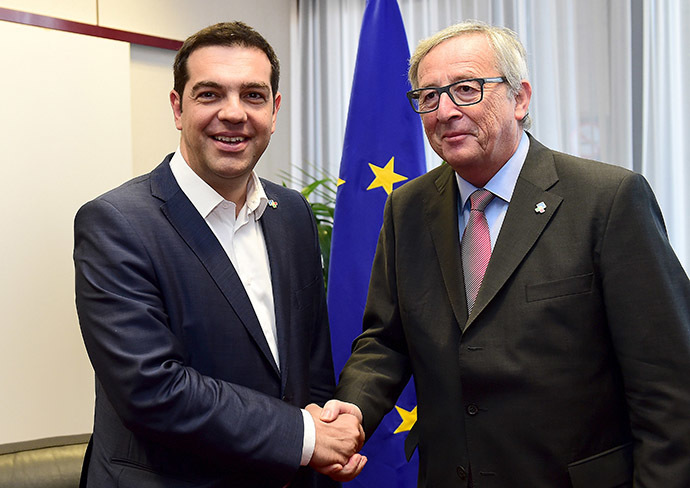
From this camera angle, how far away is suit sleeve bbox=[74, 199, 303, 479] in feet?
4.91

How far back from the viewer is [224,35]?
5.62 ft

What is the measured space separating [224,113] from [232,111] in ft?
0.07

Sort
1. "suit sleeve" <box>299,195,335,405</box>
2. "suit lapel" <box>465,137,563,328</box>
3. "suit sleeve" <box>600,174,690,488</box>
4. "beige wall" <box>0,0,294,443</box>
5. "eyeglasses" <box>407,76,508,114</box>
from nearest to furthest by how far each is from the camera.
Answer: "suit sleeve" <box>600,174,690,488</box>, "suit lapel" <box>465,137,563,328</box>, "eyeglasses" <box>407,76,508,114</box>, "suit sleeve" <box>299,195,335,405</box>, "beige wall" <box>0,0,294,443</box>

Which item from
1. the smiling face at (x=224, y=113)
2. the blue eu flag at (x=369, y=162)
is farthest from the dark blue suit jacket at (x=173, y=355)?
the blue eu flag at (x=369, y=162)

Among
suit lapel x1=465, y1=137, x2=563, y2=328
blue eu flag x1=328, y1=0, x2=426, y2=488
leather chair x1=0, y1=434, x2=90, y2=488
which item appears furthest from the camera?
blue eu flag x1=328, y1=0, x2=426, y2=488

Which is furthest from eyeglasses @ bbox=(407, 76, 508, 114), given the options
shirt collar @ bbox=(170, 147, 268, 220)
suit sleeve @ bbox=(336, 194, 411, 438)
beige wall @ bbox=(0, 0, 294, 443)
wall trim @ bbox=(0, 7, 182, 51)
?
wall trim @ bbox=(0, 7, 182, 51)

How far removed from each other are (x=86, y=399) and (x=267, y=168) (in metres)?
1.85

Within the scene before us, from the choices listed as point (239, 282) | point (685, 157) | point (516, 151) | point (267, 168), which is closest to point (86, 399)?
point (267, 168)

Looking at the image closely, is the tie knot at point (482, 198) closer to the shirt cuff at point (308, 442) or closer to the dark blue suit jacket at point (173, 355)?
the dark blue suit jacket at point (173, 355)

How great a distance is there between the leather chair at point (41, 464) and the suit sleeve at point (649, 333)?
1896mm

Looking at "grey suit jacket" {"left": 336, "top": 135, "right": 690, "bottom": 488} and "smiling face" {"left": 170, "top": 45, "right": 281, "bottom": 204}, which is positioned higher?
"smiling face" {"left": 170, "top": 45, "right": 281, "bottom": 204}

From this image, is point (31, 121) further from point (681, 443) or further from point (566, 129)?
point (681, 443)

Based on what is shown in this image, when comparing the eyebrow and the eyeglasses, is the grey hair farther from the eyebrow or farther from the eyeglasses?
the eyebrow

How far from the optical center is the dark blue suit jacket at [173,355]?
4.95ft
